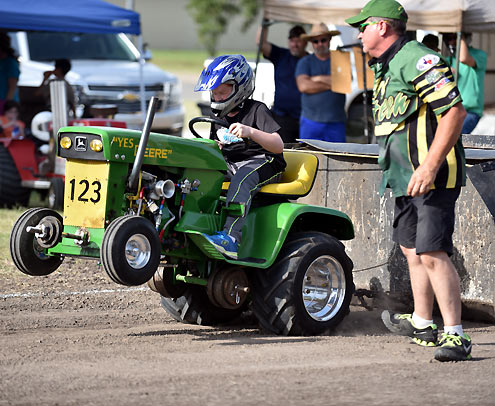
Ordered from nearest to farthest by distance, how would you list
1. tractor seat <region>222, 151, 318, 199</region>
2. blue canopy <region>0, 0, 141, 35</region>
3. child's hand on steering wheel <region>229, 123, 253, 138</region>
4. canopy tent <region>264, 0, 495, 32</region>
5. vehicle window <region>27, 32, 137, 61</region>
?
child's hand on steering wheel <region>229, 123, 253, 138</region>, tractor seat <region>222, 151, 318, 199</region>, canopy tent <region>264, 0, 495, 32</region>, blue canopy <region>0, 0, 141, 35</region>, vehicle window <region>27, 32, 137, 61</region>

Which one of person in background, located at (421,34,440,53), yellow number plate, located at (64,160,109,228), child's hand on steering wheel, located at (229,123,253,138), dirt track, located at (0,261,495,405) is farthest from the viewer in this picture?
person in background, located at (421,34,440,53)

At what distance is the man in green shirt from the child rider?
0.75 m

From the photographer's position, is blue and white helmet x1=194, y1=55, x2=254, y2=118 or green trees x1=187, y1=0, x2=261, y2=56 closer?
blue and white helmet x1=194, y1=55, x2=254, y2=118

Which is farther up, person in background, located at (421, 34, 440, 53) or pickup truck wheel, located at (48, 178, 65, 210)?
person in background, located at (421, 34, 440, 53)

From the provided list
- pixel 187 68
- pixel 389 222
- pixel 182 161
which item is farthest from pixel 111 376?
pixel 187 68

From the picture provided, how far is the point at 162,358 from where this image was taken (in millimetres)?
5418

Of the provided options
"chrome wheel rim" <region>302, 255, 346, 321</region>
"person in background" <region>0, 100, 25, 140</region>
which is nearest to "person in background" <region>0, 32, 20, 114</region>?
"person in background" <region>0, 100, 25, 140</region>

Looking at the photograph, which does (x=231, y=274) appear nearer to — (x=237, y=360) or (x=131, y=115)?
(x=237, y=360)

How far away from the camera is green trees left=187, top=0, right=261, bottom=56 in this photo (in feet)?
167

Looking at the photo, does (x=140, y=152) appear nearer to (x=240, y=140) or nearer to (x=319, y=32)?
(x=240, y=140)

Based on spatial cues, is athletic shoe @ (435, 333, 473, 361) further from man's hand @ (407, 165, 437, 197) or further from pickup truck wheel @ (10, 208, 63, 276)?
pickup truck wheel @ (10, 208, 63, 276)

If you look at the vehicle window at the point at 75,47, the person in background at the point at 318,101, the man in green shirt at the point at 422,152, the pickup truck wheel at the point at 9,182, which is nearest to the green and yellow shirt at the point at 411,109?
the man in green shirt at the point at 422,152

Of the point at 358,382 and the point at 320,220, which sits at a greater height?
the point at 320,220

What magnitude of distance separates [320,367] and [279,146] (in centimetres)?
149
